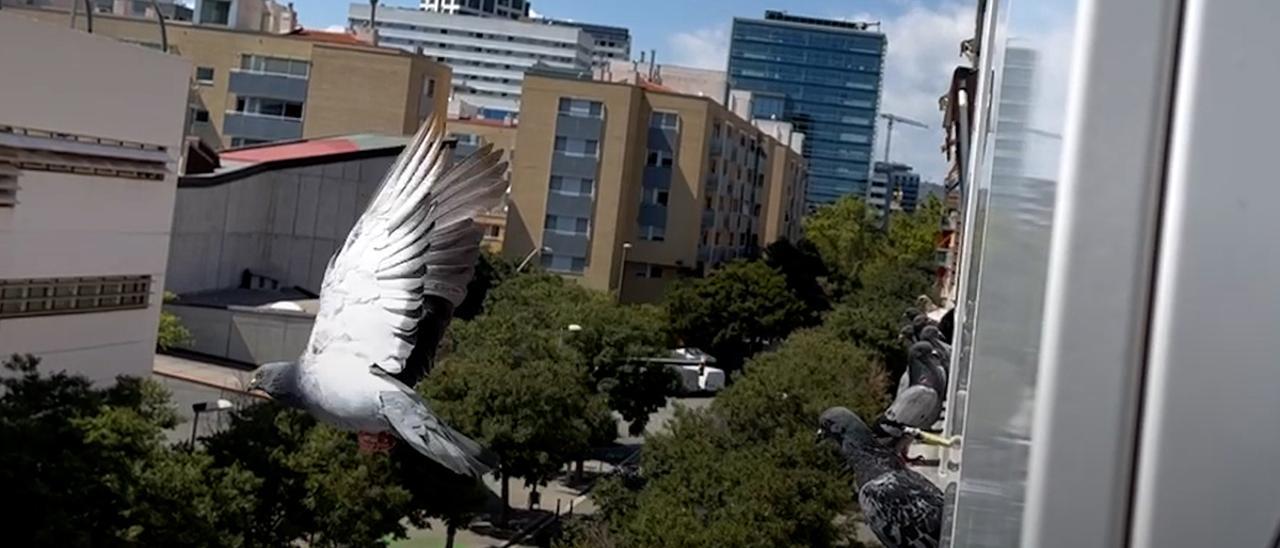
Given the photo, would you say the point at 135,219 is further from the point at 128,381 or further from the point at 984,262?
the point at 984,262

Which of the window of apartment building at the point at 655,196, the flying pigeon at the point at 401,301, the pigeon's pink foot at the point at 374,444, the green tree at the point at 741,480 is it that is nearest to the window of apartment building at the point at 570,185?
the window of apartment building at the point at 655,196

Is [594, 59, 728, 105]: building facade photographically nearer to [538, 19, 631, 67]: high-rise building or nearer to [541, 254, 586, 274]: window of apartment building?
[541, 254, 586, 274]: window of apartment building

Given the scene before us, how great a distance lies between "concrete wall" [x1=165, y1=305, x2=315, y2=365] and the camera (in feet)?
88.4

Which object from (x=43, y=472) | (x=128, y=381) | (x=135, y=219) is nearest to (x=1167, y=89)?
(x=43, y=472)

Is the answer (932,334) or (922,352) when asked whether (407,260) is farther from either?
(932,334)

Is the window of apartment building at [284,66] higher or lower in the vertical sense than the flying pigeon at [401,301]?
higher

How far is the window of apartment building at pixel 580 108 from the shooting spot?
42844mm

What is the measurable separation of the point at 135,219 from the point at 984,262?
65.0 feet

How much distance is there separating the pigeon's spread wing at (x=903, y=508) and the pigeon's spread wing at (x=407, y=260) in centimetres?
457

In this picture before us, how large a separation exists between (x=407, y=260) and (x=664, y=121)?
3817 cm

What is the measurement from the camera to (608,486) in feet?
58.9

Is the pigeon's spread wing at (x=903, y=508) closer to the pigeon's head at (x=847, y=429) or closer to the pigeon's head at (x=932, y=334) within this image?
the pigeon's head at (x=847, y=429)

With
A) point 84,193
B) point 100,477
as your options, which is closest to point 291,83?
point 84,193

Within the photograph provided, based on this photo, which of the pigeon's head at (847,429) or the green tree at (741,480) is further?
the green tree at (741,480)
